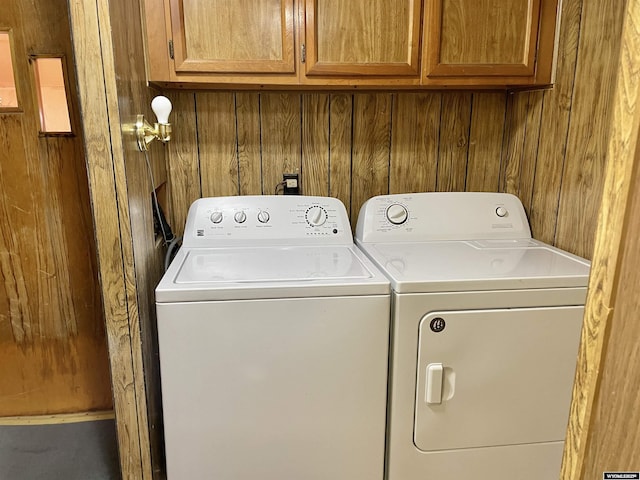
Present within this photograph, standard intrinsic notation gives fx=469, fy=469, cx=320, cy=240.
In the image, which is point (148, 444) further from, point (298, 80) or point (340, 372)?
point (298, 80)

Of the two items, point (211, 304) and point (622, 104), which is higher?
point (622, 104)

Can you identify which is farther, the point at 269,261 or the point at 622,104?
the point at 269,261

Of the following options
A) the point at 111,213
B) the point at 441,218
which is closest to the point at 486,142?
the point at 441,218

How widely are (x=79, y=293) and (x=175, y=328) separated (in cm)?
84

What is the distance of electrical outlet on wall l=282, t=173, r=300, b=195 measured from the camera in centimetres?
200

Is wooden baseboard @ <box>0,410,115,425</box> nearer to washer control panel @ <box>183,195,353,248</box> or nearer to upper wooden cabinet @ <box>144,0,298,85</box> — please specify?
washer control panel @ <box>183,195,353,248</box>

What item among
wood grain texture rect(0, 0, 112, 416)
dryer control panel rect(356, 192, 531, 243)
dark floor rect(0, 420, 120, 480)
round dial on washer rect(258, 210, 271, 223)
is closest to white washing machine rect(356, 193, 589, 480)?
dryer control panel rect(356, 192, 531, 243)

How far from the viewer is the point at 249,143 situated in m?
1.97

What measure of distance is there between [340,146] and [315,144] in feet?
0.36

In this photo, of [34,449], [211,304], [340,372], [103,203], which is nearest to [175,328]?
[211,304]

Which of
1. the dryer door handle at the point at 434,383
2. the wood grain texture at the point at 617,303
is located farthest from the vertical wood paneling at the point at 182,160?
the wood grain texture at the point at 617,303

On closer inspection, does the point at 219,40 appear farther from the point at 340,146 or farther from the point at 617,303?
the point at 617,303

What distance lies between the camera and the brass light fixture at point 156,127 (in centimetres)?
140

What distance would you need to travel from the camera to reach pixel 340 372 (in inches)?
54.6
